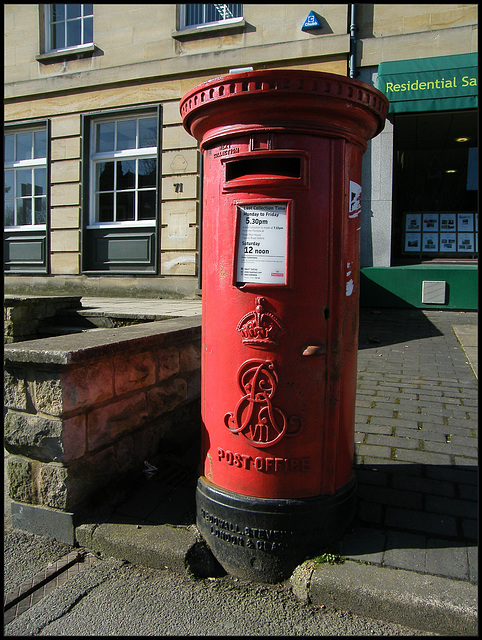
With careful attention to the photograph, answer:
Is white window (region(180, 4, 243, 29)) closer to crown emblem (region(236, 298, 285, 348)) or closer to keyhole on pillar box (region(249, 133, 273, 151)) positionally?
keyhole on pillar box (region(249, 133, 273, 151))

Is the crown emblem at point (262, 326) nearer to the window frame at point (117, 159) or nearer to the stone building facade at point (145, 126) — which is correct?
the stone building facade at point (145, 126)

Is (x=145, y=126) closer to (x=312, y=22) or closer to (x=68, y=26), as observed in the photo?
(x=68, y=26)

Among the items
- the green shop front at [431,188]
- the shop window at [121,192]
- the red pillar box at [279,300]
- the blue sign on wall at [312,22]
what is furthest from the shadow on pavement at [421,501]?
the blue sign on wall at [312,22]

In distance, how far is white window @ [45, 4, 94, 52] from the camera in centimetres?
1136

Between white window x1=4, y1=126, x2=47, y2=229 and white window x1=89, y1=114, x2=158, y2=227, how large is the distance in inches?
62.8

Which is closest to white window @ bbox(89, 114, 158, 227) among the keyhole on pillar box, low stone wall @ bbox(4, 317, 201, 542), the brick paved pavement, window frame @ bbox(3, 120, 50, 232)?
window frame @ bbox(3, 120, 50, 232)

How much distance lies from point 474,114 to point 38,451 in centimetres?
1093

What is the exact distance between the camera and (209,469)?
8.68 ft

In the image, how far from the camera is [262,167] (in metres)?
2.43

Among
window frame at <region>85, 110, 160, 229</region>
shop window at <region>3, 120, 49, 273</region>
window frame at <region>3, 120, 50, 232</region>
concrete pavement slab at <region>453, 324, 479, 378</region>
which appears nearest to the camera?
concrete pavement slab at <region>453, 324, 479, 378</region>

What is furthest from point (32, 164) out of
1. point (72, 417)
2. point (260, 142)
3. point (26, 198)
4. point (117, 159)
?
point (260, 142)

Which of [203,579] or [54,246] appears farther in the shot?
[54,246]

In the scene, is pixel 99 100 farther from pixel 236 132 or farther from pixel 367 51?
pixel 236 132

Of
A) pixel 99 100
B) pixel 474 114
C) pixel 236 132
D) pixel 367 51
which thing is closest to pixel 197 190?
pixel 99 100
